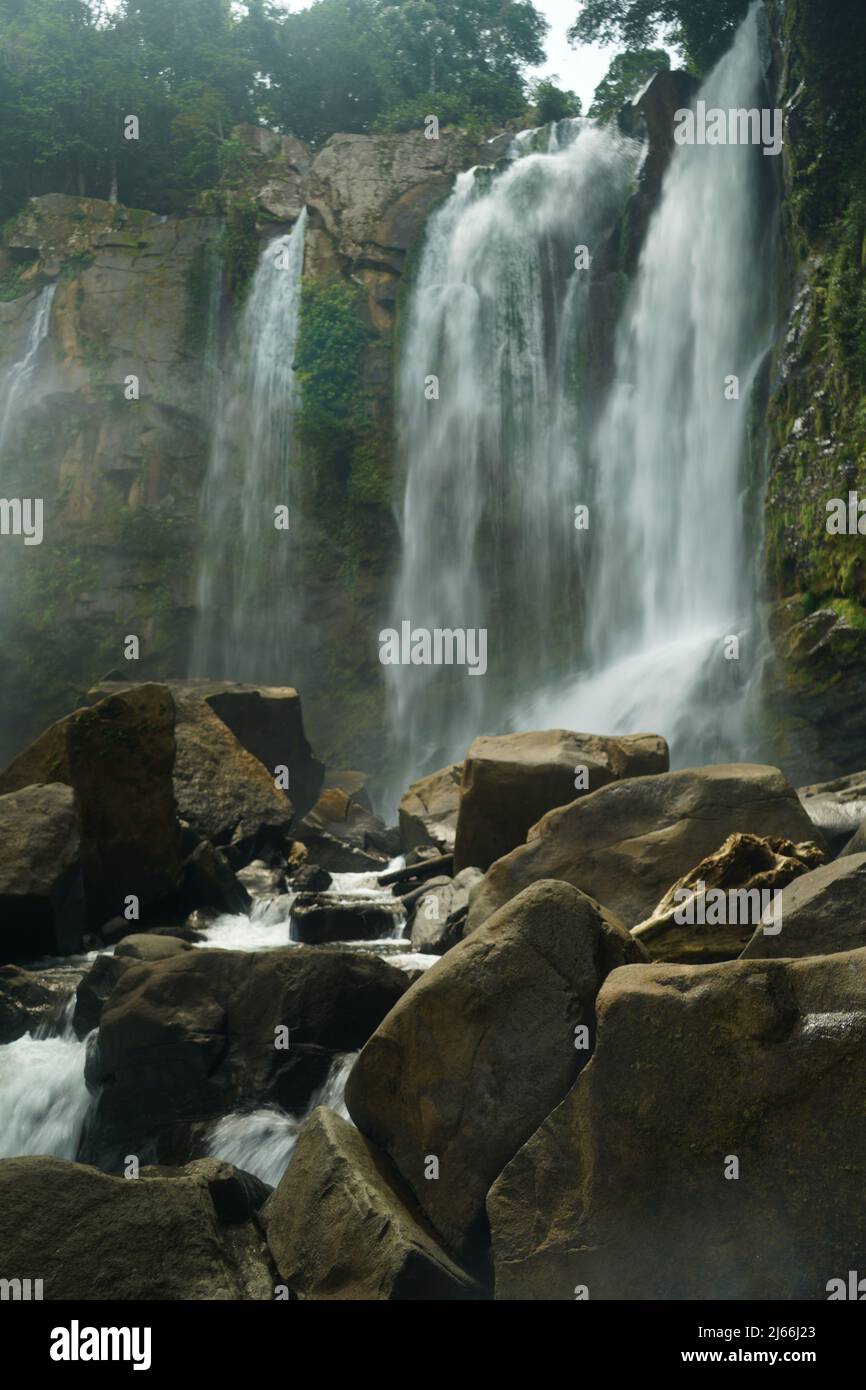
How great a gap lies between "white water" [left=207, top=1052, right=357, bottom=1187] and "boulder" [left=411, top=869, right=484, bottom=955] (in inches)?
113

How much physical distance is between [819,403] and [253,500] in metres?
15.5

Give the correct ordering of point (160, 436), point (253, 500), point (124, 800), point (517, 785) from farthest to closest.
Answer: point (160, 436), point (253, 500), point (124, 800), point (517, 785)

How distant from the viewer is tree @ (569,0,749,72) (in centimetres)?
2817

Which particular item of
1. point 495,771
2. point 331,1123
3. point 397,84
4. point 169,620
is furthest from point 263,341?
point 331,1123

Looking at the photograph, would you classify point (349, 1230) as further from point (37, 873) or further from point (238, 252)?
point (238, 252)

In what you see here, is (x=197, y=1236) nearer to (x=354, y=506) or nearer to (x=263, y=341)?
(x=354, y=506)

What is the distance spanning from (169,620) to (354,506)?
525cm

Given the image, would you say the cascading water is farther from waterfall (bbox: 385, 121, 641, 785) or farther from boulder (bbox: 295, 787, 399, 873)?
boulder (bbox: 295, 787, 399, 873)

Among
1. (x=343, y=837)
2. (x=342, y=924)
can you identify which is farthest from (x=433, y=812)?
(x=342, y=924)

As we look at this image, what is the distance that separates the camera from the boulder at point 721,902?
757 cm

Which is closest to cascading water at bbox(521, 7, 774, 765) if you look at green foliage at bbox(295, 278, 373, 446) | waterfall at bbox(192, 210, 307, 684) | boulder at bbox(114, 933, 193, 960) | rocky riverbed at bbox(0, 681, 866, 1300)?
green foliage at bbox(295, 278, 373, 446)

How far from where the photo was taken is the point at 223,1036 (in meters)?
8.03

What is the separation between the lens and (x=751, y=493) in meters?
22.2

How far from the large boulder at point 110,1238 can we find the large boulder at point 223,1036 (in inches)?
96.4
